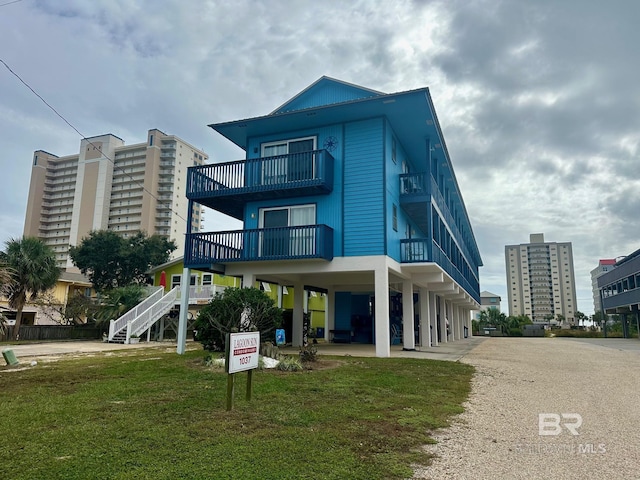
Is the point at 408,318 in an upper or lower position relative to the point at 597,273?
lower

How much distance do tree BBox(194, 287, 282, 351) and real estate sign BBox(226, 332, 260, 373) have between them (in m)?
4.88

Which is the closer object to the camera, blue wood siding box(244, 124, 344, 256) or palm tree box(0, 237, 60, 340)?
blue wood siding box(244, 124, 344, 256)

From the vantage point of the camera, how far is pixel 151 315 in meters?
26.3

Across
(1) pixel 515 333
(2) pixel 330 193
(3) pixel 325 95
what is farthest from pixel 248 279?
(1) pixel 515 333

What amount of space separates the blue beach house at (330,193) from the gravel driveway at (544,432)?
21.3 ft

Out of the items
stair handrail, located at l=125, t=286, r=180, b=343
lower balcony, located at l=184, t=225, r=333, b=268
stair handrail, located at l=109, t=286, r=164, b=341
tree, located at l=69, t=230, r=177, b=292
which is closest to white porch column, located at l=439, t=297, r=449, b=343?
lower balcony, located at l=184, t=225, r=333, b=268

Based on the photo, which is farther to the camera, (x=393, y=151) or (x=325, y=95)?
(x=325, y=95)

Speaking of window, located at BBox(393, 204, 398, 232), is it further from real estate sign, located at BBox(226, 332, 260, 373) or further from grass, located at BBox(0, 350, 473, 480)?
real estate sign, located at BBox(226, 332, 260, 373)

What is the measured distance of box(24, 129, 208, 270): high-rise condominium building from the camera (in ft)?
345

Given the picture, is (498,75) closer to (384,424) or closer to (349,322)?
(384,424)

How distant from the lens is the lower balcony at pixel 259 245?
49.6ft

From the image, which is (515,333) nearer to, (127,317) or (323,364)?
(127,317)

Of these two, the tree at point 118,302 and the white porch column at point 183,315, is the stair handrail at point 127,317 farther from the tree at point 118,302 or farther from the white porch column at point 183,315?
the white porch column at point 183,315

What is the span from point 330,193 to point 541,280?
501 feet
